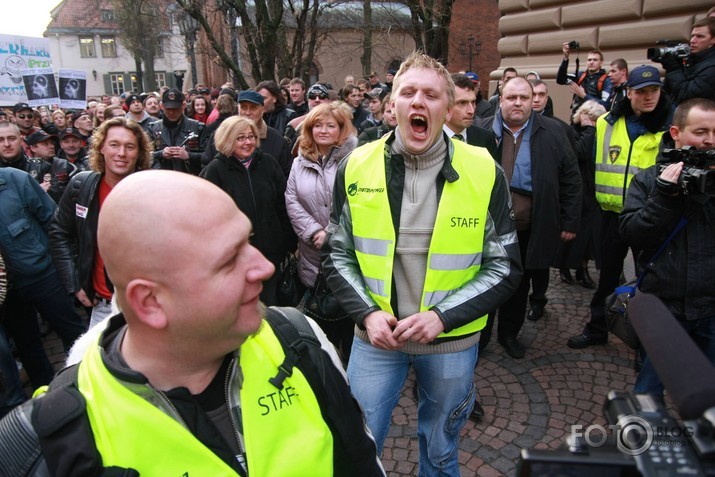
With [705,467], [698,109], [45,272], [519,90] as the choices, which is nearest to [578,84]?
[519,90]

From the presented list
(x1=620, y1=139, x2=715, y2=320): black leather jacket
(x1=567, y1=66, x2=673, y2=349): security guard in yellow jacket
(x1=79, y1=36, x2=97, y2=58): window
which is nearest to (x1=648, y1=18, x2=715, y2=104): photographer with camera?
(x1=567, y1=66, x2=673, y2=349): security guard in yellow jacket

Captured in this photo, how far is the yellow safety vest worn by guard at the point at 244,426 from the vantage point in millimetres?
1138

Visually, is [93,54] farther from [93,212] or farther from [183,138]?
[93,212]

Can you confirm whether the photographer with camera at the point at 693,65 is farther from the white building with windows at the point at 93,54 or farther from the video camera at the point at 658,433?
the white building with windows at the point at 93,54

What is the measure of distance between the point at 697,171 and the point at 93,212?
3.56m

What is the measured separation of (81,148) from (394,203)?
5856mm

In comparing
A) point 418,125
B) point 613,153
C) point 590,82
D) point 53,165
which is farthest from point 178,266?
point 590,82

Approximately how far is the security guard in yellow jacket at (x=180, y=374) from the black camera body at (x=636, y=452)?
0.70m

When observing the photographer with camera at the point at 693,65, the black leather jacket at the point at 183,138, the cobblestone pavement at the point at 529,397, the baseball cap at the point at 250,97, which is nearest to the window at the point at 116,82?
the black leather jacket at the point at 183,138

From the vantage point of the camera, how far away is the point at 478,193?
223 centimetres

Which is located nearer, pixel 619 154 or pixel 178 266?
pixel 178 266

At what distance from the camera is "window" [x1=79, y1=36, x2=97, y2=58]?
5041 cm

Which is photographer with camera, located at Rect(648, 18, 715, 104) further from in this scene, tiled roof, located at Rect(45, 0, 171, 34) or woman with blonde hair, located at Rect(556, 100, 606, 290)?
tiled roof, located at Rect(45, 0, 171, 34)

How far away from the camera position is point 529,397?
385cm
